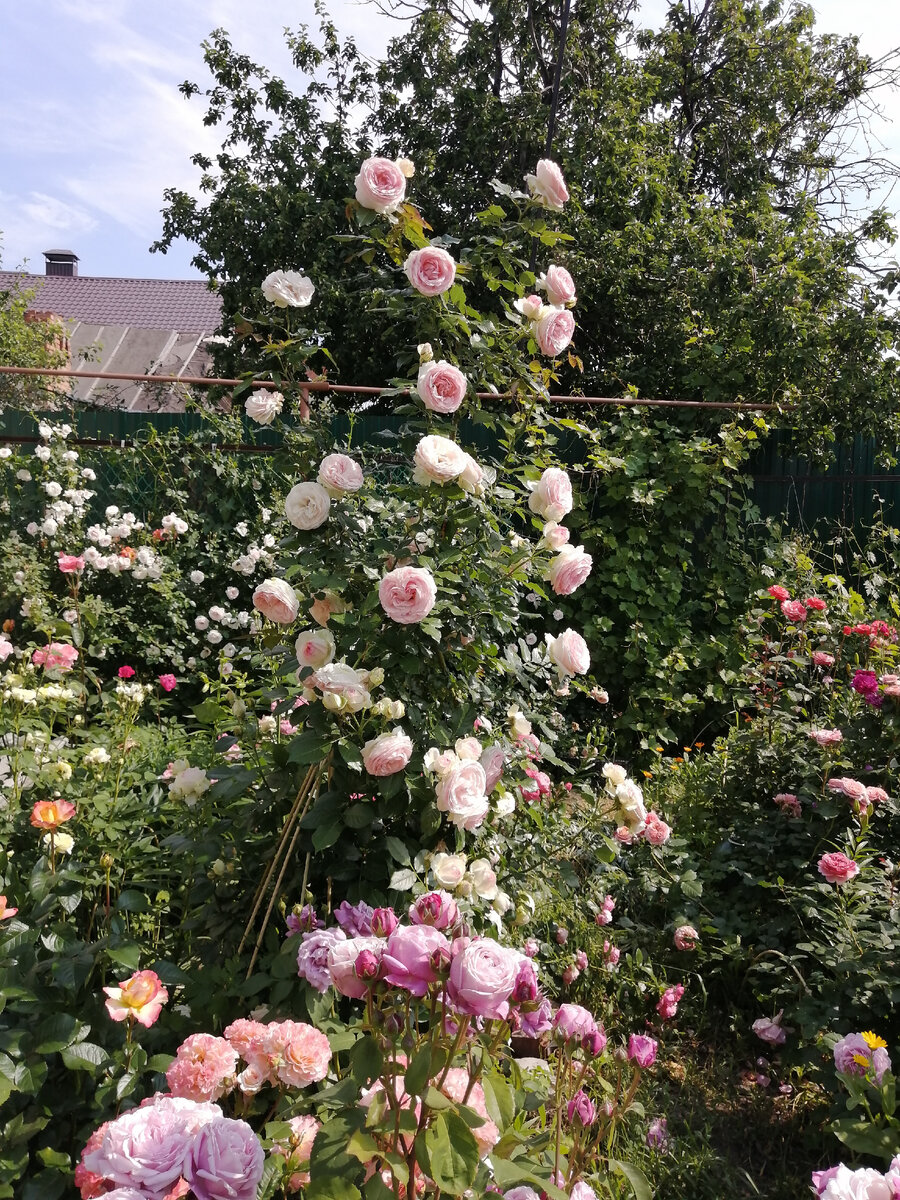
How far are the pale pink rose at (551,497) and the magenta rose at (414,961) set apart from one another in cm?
110

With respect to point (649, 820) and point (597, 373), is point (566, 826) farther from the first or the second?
point (597, 373)

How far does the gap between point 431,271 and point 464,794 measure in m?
1.06

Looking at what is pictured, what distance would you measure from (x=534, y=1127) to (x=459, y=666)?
889 millimetres

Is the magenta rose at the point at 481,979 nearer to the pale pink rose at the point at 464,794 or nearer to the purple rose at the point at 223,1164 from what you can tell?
the purple rose at the point at 223,1164

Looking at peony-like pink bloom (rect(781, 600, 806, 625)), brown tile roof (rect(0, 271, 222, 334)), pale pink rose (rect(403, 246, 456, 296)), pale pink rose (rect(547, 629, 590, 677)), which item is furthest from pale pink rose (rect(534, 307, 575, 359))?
→ brown tile roof (rect(0, 271, 222, 334))

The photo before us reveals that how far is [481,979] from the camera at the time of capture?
2.64 ft

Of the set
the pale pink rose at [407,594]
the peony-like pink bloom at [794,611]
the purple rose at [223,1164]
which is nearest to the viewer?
the purple rose at [223,1164]

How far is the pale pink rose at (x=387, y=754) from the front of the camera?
58.4 inches

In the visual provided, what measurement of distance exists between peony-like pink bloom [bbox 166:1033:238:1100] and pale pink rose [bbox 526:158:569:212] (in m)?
1.85

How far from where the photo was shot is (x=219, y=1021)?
5.04 feet

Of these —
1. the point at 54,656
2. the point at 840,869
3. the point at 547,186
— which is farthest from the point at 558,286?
the point at 54,656

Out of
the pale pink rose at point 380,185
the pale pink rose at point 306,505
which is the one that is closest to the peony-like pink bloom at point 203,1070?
the pale pink rose at point 306,505

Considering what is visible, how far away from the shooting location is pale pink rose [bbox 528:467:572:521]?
1.79 meters

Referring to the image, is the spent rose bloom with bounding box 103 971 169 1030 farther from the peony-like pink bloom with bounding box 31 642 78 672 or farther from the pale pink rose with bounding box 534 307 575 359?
the peony-like pink bloom with bounding box 31 642 78 672
